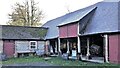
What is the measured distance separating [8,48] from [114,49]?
18.1 metres

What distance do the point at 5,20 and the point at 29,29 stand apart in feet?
76.9

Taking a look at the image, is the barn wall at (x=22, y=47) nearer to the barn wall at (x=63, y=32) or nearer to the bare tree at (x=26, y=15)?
the barn wall at (x=63, y=32)

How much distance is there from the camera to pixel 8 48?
33.4m

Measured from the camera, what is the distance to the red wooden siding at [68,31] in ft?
86.0

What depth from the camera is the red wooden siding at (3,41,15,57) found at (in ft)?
109

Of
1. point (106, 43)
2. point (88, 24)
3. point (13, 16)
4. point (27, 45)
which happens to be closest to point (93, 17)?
point (88, 24)

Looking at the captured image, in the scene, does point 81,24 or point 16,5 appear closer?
point 81,24

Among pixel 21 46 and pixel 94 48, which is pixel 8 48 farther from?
pixel 94 48

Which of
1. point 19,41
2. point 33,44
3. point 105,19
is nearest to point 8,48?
point 19,41

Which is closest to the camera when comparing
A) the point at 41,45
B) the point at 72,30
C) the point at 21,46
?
the point at 72,30

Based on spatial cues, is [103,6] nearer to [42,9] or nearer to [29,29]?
[29,29]

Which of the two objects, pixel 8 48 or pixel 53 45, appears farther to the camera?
pixel 53 45

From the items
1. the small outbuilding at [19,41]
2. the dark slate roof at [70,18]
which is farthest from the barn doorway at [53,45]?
the small outbuilding at [19,41]

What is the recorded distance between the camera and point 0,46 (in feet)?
108
